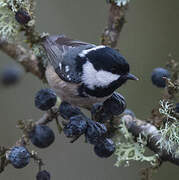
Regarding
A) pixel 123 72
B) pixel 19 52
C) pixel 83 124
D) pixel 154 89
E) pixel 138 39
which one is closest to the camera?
pixel 83 124

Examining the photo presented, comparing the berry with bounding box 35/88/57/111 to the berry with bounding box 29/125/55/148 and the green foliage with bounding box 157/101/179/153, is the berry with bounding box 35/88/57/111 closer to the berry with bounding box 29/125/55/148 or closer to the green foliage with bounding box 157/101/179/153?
the berry with bounding box 29/125/55/148

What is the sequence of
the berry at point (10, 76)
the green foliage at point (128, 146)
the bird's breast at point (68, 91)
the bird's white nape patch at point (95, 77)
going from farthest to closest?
1. the berry at point (10, 76)
2. the bird's breast at point (68, 91)
3. the bird's white nape patch at point (95, 77)
4. the green foliage at point (128, 146)

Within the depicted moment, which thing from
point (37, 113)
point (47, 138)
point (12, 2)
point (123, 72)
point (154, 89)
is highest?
point (12, 2)

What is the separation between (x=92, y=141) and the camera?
63.4 inches

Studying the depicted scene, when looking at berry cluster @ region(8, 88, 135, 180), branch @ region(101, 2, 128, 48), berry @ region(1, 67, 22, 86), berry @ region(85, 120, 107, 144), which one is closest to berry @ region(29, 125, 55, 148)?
berry cluster @ region(8, 88, 135, 180)

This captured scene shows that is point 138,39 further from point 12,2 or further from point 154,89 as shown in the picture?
point 12,2

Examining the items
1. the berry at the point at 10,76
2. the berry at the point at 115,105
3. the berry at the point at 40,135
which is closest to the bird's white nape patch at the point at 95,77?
the berry at the point at 115,105

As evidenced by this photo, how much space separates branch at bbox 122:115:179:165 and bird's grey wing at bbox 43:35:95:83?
343mm

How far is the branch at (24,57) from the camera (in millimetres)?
2098

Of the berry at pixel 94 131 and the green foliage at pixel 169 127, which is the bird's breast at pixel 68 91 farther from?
the green foliage at pixel 169 127

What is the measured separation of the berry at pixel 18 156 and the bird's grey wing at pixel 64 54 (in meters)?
0.50

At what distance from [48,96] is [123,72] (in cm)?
36

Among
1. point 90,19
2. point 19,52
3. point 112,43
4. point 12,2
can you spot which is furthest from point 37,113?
point 12,2

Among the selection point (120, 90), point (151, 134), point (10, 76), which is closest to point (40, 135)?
point (151, 134)
